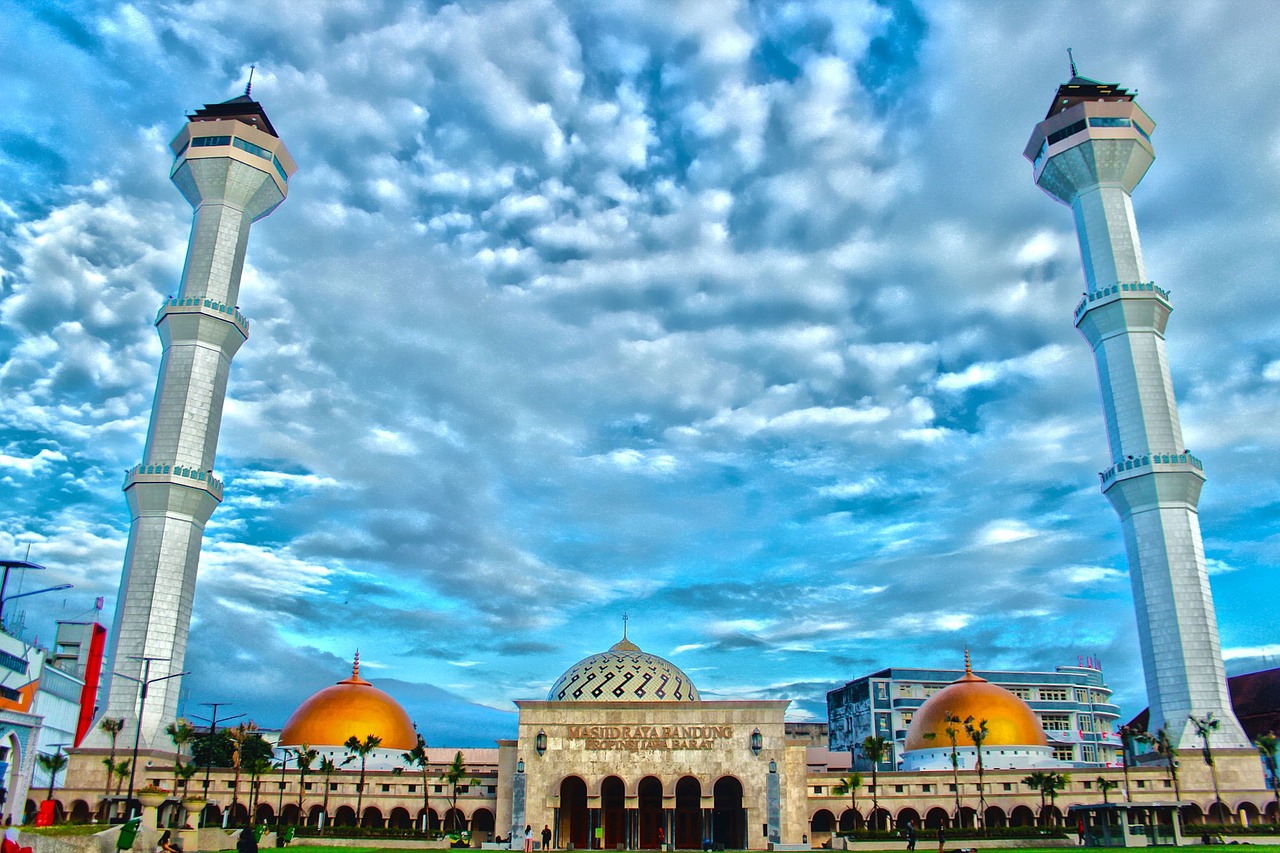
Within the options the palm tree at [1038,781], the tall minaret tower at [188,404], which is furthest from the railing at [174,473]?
the palm tree at [1038,781]

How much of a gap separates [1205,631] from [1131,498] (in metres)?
8.04

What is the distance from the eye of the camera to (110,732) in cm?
4991

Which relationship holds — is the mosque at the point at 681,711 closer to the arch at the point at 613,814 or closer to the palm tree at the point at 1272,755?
the arch at the point at 613,814

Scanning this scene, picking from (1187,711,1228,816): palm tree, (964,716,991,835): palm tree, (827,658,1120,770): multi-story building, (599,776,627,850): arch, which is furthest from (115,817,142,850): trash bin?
(827,658,1120,770): multi-story building

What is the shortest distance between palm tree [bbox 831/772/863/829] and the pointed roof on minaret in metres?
56.3

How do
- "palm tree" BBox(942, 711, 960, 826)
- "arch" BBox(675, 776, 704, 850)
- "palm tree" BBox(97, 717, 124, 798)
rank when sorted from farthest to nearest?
"palm tree" BBox(97, 717, 124, 798), "palm tree" BBox(942, 711, 960, 826), "arch" BBox(675, 776, 704, 850)

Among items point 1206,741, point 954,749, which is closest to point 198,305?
point 954,749

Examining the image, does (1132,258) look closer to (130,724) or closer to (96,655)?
(130,724)

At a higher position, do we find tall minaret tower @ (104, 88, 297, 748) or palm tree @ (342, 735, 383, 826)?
tall minaret tower @ (104, 88, 297, 748)

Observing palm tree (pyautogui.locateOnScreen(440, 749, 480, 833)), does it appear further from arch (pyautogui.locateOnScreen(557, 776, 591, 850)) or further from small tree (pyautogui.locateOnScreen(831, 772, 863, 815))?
small tree (pyautogui.locateOnScreen(831, 772, 863, 815))

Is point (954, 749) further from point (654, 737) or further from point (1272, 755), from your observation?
point (1272, 755)

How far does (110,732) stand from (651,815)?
96.6 feet

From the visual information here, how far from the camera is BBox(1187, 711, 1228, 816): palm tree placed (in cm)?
4750

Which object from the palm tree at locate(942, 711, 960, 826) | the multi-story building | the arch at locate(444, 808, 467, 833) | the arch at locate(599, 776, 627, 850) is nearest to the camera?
the arch at locate(599, 776, 627, 850)
